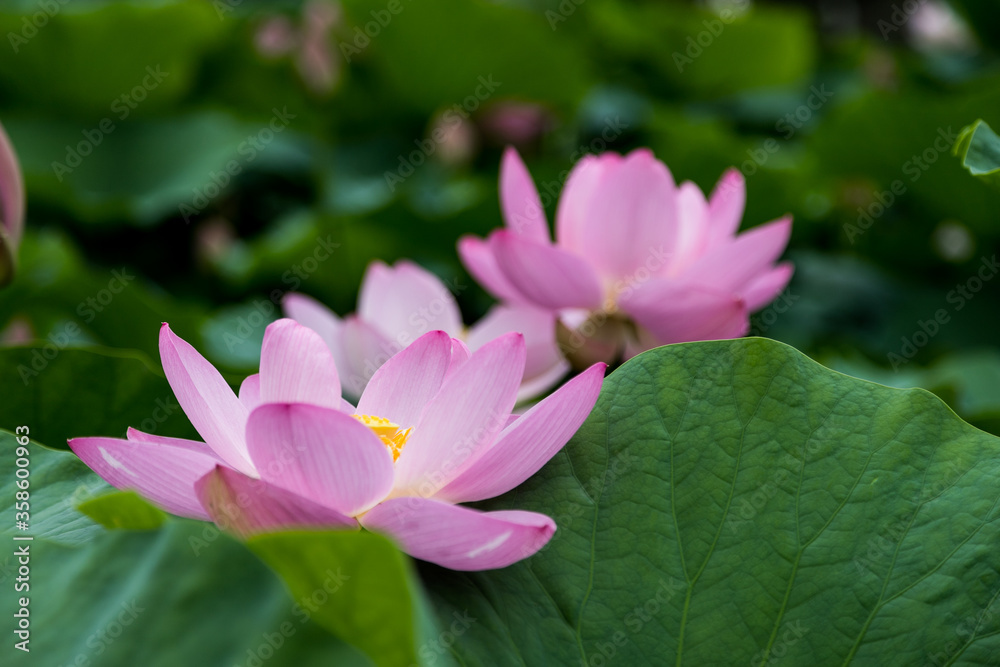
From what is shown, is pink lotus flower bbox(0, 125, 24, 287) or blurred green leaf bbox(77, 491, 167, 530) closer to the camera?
blurred green leaf bbox(77, 491, 167, 530)

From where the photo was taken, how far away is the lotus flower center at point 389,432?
0.44m

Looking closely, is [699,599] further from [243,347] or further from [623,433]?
[243,347]

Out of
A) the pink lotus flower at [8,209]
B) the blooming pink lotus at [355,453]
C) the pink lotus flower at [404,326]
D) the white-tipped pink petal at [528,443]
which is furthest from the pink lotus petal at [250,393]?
the pink lotus flower at [8,209]

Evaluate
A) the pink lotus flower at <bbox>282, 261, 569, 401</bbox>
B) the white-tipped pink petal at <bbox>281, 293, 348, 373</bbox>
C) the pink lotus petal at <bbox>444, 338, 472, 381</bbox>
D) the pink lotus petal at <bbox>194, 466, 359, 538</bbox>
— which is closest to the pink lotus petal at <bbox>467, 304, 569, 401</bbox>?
the pink lotus flower at <bbox>282, 261, 569, 401</bbox>

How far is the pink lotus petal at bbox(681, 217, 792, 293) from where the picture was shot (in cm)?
65

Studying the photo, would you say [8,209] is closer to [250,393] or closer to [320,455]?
[250,393]

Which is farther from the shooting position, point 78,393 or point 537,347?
point 537,347

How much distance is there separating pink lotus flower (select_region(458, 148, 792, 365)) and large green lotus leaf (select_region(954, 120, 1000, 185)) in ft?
0.48

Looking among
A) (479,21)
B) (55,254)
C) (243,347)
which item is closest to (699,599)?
(243,347)

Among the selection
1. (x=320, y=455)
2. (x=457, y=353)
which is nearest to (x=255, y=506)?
(x=320, y=455)

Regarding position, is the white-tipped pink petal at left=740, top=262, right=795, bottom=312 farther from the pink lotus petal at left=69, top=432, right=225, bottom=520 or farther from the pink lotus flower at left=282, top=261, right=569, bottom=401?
the pink lotus petal at left=69, top=432, right=225, bottom=520

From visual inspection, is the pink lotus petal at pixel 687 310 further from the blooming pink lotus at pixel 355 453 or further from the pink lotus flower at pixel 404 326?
the blooming pink lotus at pixel 355 453

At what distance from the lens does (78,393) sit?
1.91ft

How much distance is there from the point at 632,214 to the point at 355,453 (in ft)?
1.18
